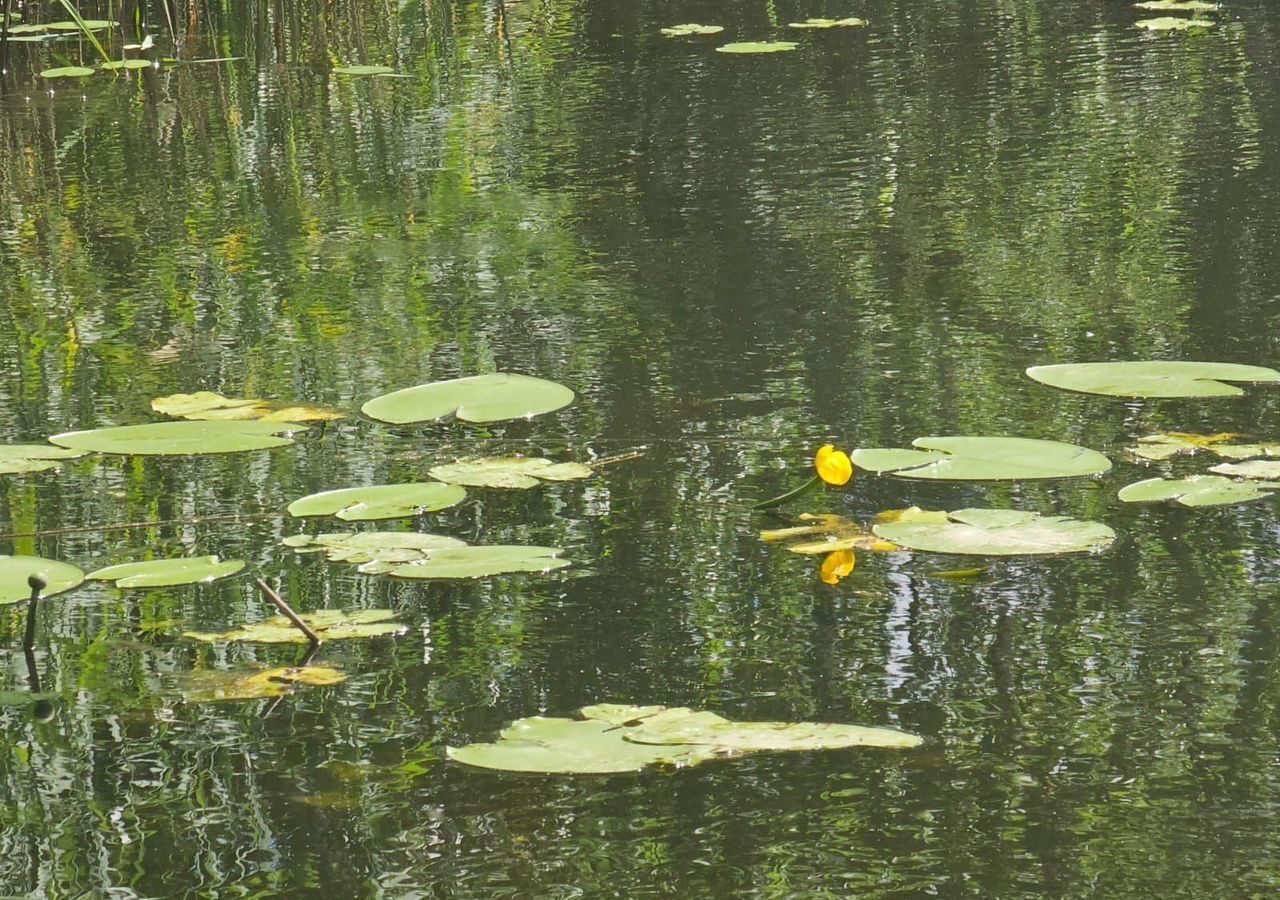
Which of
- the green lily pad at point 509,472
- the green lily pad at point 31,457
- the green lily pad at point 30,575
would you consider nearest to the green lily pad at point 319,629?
the green lily pad at point 30,575

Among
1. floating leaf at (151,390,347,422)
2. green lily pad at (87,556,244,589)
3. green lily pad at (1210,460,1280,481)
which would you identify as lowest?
green lily pad at (87,556,244,589)

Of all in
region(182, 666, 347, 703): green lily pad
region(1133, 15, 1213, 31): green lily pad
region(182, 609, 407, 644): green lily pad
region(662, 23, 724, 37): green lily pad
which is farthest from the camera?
region(662, 23, 724, 37): green lily pad

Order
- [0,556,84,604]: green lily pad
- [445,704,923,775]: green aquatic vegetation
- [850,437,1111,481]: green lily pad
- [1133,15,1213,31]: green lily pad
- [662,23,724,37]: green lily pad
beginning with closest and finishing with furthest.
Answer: [445,704,923,775]: green aquatic vegetation, [0,556,84,604]: green lily pad, [850,437,1111,481]: green lily pad, [1133,15,1213,31]: green lily pad, [662,23,724,37]: green lily pad

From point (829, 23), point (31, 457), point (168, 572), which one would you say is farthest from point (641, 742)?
point (829, 23)

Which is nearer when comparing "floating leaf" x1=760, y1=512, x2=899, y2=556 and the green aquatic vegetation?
the green aquatic vegetation

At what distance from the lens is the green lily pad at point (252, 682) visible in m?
1.78

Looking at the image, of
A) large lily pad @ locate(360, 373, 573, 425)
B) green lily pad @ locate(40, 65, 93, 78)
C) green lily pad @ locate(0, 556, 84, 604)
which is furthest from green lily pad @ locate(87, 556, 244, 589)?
green lily pad @ locate(40, 65, 93, 78)

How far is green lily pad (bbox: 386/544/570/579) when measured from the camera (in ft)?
6.80

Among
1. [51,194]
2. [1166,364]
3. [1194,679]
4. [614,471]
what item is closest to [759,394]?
[614,471]

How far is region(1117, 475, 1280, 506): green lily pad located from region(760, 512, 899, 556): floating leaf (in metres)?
0.33

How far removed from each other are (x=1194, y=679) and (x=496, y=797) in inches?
26.4

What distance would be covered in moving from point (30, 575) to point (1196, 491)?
4.45ft

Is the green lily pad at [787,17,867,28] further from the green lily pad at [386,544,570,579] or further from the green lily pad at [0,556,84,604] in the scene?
the green lily pad at [0,556,84,604]

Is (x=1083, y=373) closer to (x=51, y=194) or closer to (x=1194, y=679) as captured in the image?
(x=1194, y=679)
